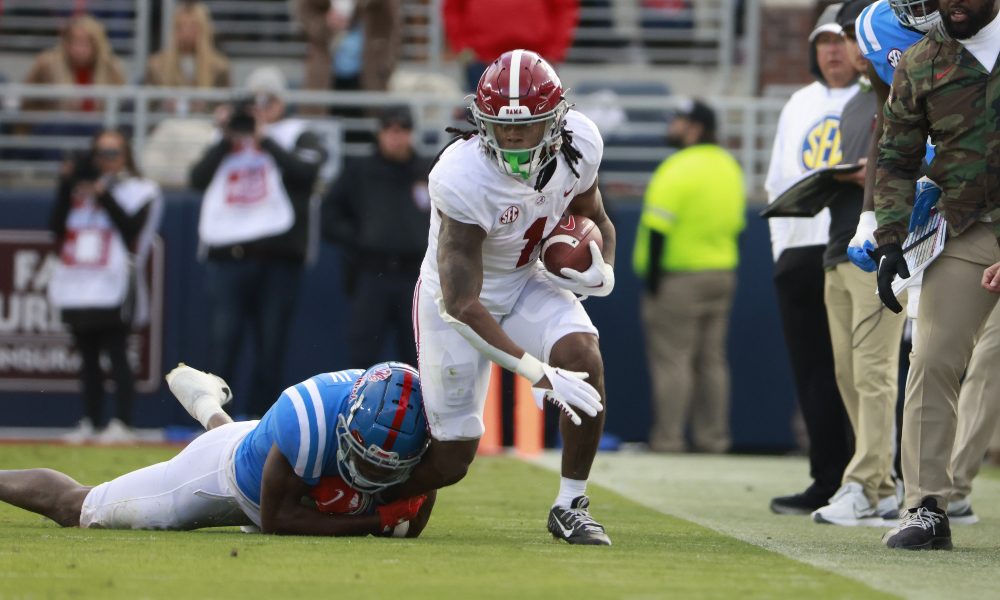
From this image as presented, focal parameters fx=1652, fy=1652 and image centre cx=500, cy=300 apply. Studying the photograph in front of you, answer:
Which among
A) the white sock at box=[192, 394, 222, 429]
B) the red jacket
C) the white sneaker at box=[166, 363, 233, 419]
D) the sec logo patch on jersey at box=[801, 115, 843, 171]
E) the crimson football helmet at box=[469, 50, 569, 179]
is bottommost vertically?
the white sock at box=[192, 394, 222, 429]

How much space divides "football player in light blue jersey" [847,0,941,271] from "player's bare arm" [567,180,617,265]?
855 mm

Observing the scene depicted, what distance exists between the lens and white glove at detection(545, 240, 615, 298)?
543cm

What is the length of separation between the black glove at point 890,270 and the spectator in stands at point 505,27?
19.2 ft

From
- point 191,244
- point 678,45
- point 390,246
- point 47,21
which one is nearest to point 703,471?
point 390,246

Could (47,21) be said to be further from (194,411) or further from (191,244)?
(194,411)

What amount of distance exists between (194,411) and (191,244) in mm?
5925

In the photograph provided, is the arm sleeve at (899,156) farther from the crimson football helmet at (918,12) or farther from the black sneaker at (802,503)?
the black sneaker at (802,503)

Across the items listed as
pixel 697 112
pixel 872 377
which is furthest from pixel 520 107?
pixel 697 112

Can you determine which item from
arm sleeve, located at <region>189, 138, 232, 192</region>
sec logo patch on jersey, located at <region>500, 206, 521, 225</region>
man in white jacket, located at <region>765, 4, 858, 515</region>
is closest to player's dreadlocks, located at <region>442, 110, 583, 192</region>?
sec logo patch on jersey, located at <region>500, 206, 521, 225</region>

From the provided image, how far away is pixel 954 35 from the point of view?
532 centimetres

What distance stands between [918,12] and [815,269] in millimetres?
1788

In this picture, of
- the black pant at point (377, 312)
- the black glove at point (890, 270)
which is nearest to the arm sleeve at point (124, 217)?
the black pant at point (377, 312)

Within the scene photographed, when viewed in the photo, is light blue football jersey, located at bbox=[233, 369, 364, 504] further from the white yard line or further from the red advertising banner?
the red advertising banner

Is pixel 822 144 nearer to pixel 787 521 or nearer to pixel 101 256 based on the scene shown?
pixel 787 521
